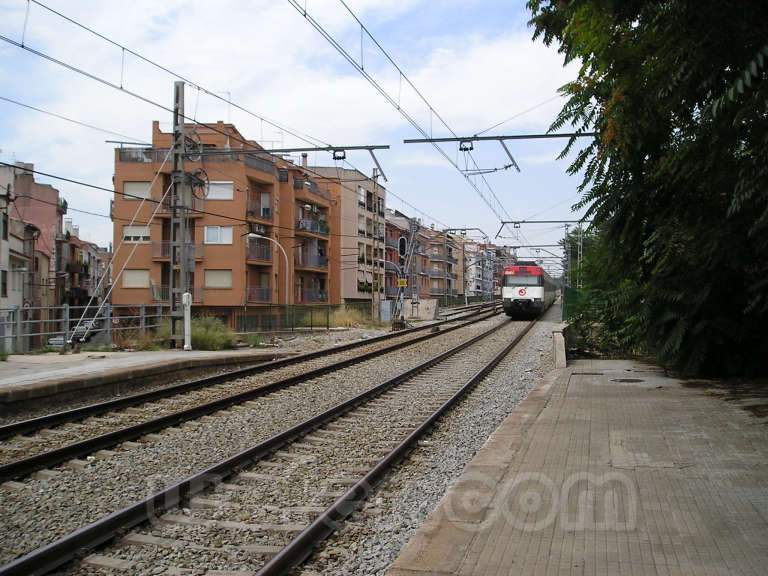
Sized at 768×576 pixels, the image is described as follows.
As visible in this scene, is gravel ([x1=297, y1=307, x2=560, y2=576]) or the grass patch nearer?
gravel ([x1=297, y1=307, x2=560, y2=576])

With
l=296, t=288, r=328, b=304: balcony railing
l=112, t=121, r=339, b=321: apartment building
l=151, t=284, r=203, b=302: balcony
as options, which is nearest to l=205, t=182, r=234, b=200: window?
l=112, t=121, r=339, b=321: apartment building

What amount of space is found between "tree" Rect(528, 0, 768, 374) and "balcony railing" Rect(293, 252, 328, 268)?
41.7 m

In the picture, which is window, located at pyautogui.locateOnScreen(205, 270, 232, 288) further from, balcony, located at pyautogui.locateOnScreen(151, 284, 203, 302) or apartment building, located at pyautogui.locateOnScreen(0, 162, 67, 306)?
apartment building, located at pyautogui.locateOnScreen(0, 162, 67, 306)

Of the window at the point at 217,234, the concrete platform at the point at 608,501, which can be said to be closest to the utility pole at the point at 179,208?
the concrete platform at the point at 608,501

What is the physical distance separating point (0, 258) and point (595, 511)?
39971mm

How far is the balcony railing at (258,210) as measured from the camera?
154ft

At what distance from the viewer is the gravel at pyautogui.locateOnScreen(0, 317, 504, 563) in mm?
5277

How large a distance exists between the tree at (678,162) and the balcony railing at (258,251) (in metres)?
34.2

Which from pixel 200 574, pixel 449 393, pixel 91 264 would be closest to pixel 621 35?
pixel 200 574

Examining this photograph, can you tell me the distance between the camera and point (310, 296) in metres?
57.8

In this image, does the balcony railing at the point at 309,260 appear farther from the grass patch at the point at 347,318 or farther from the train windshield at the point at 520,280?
the train windshield at the point at 520,280

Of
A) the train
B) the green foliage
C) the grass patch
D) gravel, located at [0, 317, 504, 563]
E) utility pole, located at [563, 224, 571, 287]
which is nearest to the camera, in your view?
gravel, located at [0, 317, 504, 563]

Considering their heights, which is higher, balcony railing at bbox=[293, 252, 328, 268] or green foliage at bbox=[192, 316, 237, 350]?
balcony railing at bbox=[293, 252, 328, 268]

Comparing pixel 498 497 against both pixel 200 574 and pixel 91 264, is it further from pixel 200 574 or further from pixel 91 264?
pixel 91 264
